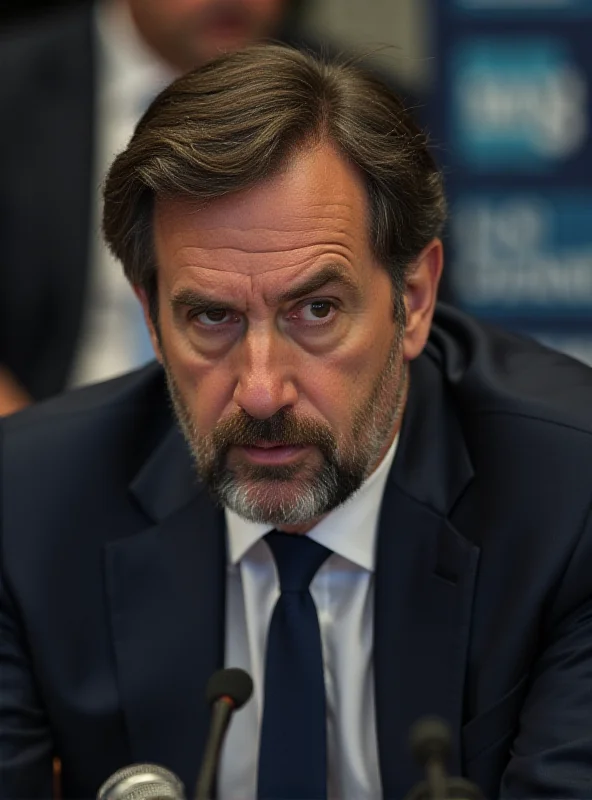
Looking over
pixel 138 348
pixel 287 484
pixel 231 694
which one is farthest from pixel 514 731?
pixel 138 348

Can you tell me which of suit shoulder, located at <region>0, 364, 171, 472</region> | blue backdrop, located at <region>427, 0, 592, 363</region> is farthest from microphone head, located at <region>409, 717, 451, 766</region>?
blue backdrop, located at <region>427, 0, 592, 363</region>

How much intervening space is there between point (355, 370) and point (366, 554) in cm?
33

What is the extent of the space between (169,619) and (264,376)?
1.65 ft

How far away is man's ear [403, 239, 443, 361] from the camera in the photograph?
1985 millimetres

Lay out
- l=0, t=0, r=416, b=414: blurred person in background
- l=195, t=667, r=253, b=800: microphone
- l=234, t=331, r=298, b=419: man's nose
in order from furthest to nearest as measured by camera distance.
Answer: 1. l=0, t=0, r=416, b=414: blurred person in background
2. l=234, t=331, r=298, b=419: man's nose
3. l=195, t=667, r=253, b=800: microphone

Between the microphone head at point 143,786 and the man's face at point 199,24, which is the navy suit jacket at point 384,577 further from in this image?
the man's face at point 199,24

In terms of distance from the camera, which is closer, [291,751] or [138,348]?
[291,751]

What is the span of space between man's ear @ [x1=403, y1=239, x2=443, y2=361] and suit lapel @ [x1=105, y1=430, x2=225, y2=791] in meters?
0.42

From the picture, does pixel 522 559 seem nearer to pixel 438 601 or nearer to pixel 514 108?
pixel 438 601

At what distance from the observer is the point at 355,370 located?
183 centimetres

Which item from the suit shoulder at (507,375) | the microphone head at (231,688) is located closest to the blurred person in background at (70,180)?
the suit shoulder at (507,375)

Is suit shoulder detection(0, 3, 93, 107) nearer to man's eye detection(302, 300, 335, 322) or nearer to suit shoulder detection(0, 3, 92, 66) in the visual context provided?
suit shoulder detection(0, 3, 92, 66)

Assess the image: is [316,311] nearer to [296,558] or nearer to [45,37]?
[296,558]

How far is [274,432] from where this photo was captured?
68.9 inches
